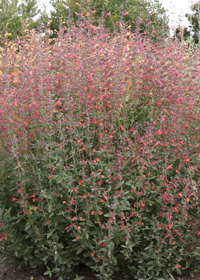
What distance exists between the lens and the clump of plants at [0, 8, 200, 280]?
141 inches

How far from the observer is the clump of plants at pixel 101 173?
3.58m

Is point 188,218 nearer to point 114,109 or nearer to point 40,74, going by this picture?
point 114,109

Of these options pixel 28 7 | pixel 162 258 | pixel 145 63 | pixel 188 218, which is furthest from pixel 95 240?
pixel 28 7

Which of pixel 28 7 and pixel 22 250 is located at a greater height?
pixel 28 7

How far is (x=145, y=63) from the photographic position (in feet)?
14.8

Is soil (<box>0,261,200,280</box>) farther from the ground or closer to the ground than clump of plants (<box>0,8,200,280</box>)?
closer to the ground

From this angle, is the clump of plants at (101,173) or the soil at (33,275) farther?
the soil at (33,275)

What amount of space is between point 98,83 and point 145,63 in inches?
36.5

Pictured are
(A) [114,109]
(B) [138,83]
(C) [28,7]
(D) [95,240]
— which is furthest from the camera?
(C) [28,7]

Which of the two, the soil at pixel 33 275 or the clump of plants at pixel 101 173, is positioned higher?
the clump of plants at pixel 101 173

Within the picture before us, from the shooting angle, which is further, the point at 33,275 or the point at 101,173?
the point at 33,275

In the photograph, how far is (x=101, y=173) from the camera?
3805mm

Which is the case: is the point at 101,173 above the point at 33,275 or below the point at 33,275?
above

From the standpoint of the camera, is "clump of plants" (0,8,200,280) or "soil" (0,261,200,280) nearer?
"clump of plants" (0,8,200,280)
